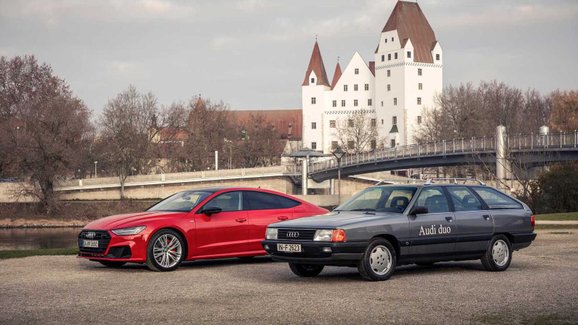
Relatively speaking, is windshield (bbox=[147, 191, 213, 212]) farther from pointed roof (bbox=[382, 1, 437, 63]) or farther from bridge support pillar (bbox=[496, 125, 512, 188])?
pointed roof (bbox=[382, 1, 437, 63])

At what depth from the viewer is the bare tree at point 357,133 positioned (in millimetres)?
130375

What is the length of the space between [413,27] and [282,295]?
446 feet

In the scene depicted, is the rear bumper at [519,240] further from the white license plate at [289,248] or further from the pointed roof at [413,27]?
the pointed roof at [413,27]

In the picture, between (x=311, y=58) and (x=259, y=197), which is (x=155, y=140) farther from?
(x=259, y=197)

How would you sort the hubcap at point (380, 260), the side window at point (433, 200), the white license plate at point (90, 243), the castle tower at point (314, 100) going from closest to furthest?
the hubcap at point (380, 260) → the side window at point (433, 200) → the white license plate at point (90, 243) → the castle tower at point (314, 100)

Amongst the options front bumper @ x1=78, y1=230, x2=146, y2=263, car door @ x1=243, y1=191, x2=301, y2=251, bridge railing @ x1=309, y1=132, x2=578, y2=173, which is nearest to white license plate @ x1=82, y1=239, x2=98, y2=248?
front bumper @ x1=78, y1=230, x2=146, y2=263

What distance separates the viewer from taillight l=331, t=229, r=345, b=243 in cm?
1270

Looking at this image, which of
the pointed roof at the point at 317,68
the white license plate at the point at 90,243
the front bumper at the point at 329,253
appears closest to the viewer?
the front bumper at the point at 329,253

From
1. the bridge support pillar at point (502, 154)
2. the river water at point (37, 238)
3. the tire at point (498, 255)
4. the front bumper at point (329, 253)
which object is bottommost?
the river water at point (37, 238)

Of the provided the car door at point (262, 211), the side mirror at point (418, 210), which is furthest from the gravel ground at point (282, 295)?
the side mirror at point (418, 210)

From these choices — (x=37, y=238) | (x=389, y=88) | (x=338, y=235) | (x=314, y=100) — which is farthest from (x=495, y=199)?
(x=314, y=100)

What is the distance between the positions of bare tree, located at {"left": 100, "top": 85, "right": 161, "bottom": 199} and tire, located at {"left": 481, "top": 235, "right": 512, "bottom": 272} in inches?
2886

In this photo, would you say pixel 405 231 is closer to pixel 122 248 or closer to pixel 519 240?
pixel 519 240

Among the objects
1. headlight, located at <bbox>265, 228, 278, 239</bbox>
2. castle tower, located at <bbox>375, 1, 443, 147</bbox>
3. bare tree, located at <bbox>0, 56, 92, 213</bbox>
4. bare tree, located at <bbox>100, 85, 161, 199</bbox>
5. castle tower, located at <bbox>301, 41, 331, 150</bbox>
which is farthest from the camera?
castle tower, located at <bbox>301, 41, 331, 150</bbox>
